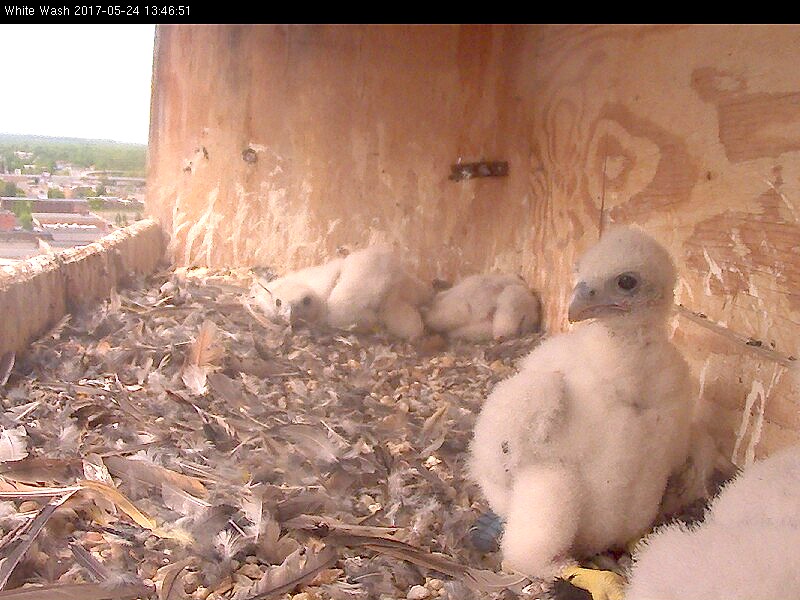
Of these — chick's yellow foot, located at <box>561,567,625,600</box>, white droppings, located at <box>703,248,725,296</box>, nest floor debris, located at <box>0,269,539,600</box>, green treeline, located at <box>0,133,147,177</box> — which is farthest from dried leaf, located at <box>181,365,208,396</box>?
white droppings, located at <box>703,248,725,296</box>

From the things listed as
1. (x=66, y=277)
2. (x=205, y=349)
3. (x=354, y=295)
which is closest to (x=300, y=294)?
(x=354, y=295)

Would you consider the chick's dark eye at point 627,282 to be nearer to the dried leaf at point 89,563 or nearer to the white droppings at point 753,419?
the white droppings at point 753,419

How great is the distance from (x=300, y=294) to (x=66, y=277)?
0.55 m

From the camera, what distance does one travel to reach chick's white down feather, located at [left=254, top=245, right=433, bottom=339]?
177cm

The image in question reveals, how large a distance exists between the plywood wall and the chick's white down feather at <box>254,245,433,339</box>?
3.5 inches

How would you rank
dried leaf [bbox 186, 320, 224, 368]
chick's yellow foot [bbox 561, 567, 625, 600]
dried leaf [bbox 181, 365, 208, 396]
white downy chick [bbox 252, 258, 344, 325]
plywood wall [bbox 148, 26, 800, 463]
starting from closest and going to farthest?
chick's yellow foot [bbox 561, 567, 625, 600] < plywood wall [bbox 148, 26, 800, 463] < dried leaf [bbox 181, 365, 208, 396] < dried leaf [bbox 186, 320, 224, 368] < white downy chick [bbox 252, 258, 344, 325]

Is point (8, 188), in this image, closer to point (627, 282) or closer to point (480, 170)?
point (627, 282)

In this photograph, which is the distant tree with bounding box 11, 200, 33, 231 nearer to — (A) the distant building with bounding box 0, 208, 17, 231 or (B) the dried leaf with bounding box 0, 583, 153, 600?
(A) the distant building with bounding box 0, 208, 17, 231

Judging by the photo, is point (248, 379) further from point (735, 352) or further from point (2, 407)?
point (735, 352)

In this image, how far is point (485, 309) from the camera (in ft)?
6.08

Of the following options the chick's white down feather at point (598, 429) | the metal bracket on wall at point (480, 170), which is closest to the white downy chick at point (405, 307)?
the metal bracket on wall at point (480, 170)

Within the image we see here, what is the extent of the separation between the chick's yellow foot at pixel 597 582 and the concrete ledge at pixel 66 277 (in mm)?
985

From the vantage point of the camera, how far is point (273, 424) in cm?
118

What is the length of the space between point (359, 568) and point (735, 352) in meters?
0.68
